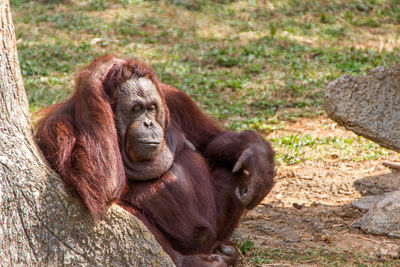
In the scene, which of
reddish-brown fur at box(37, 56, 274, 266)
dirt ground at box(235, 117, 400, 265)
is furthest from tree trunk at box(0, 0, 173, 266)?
dirt ground at box(235, 117, 400, 265)

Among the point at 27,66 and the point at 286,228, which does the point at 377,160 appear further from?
the point at 27,66

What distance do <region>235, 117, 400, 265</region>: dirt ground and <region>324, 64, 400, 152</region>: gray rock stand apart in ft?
2.19

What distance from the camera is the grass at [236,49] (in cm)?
645

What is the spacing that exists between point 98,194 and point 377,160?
3.49m

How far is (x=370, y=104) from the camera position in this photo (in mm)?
4504

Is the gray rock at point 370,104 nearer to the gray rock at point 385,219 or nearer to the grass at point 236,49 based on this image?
the gray rock at point 385,219

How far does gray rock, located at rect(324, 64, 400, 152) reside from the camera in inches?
175

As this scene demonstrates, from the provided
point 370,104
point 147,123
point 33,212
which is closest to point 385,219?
point 370,104

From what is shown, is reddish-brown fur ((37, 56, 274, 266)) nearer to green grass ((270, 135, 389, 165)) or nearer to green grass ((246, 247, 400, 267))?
green grass ((246, 247, 400, 267))

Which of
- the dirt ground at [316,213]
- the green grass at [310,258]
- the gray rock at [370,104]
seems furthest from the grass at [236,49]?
the green grass at [310,258]

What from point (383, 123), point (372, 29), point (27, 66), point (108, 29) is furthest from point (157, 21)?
point (383, 123)

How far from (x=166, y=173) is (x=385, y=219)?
1.76m

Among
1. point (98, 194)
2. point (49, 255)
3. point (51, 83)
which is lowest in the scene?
point (51, 83)

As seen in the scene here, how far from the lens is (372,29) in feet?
29.3
